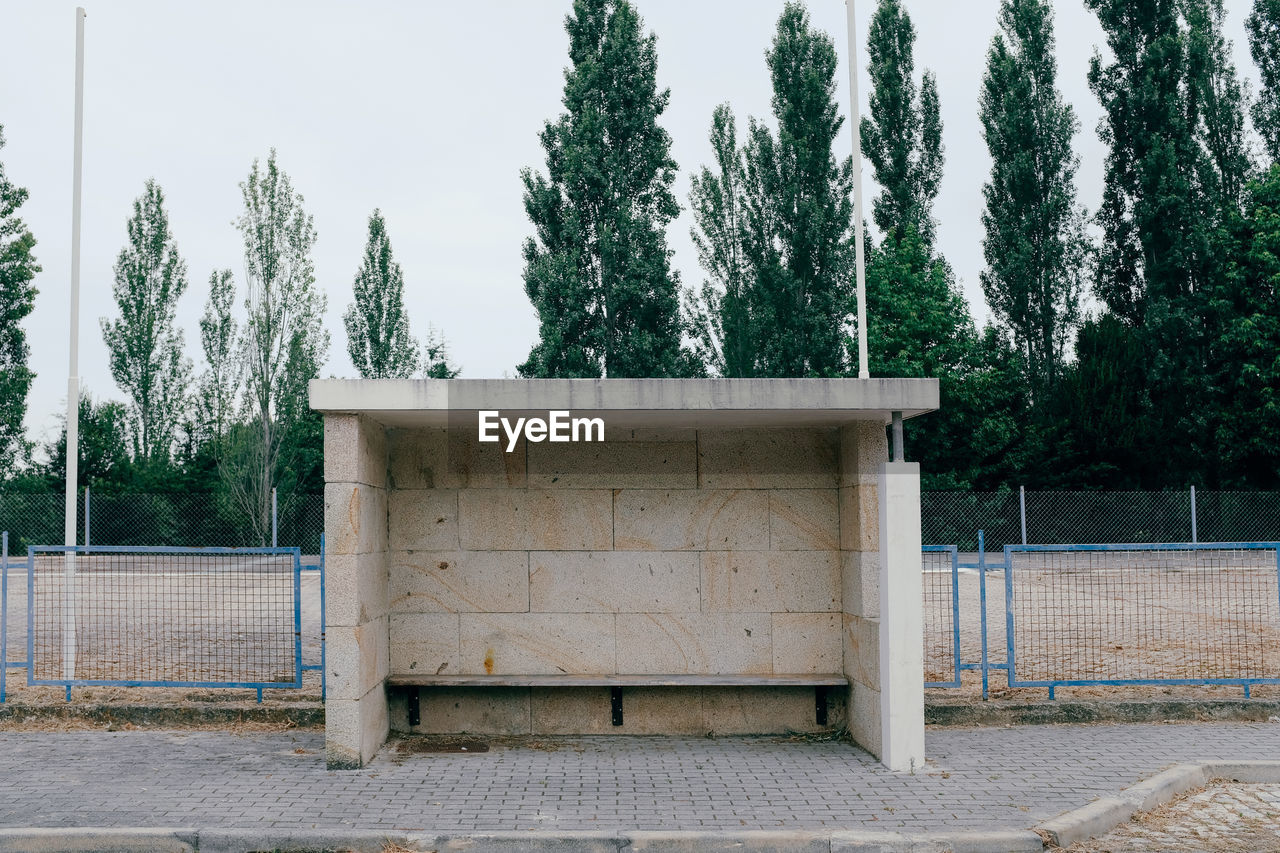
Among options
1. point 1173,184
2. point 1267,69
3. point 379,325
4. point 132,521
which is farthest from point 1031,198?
point 132,521

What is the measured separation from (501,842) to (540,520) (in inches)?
131

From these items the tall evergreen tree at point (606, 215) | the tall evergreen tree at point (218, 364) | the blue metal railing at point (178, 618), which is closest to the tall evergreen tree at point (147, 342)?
the tall evergreen tree at point (218, 364)

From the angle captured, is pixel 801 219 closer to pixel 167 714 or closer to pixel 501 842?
pixel 167 714

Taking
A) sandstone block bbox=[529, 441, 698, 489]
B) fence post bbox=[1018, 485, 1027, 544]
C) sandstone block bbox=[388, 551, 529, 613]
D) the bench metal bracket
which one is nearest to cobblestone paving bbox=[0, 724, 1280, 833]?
the bench metal bracket

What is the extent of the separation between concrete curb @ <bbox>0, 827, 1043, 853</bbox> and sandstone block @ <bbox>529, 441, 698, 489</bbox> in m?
3.44

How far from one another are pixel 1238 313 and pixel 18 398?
125 ft

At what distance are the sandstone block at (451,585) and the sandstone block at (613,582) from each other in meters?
0.21

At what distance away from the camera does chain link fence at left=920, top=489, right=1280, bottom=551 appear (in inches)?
1105

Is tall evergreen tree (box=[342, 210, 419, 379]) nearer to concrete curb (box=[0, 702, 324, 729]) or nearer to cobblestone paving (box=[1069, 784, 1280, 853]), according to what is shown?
concrete curb (box=[0, 702, 324, 729])

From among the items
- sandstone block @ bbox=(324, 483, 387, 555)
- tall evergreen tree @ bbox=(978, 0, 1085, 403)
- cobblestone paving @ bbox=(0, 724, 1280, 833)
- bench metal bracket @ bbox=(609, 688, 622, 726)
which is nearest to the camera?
cobblestone paving @ bbox=(0, 724, 1280, 833)

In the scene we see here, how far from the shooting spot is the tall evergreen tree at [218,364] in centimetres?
3562

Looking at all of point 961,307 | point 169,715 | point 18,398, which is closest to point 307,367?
point 18,398

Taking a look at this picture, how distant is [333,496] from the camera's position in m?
7.74

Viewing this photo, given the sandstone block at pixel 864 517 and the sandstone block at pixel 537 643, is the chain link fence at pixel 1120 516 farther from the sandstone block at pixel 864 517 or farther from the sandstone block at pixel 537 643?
the sandstone block at pixel 537 643
